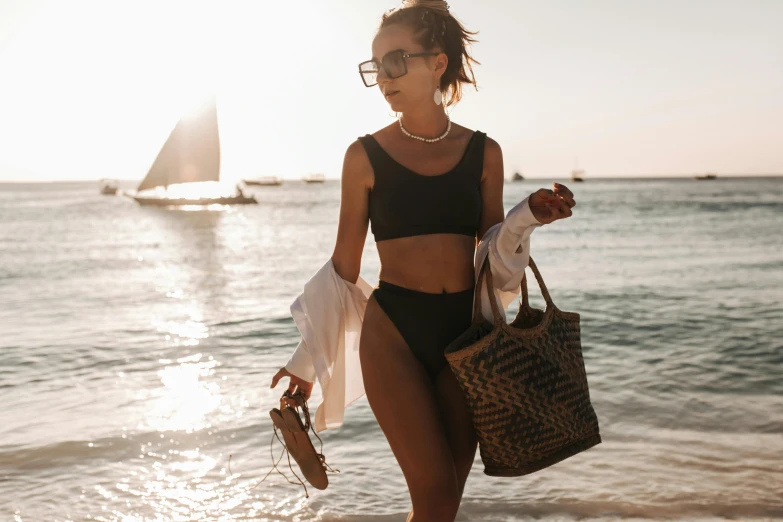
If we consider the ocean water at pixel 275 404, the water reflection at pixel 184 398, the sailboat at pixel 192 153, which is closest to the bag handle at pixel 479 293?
the ocean water at pixel 275 404

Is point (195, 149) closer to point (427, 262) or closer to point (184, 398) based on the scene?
point (184, 398)

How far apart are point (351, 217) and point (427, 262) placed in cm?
30

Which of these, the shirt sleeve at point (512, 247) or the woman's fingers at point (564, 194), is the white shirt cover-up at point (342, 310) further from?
the woman's fingers at point (564, 194)

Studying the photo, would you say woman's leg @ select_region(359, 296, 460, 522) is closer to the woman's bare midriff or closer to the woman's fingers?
the woman's bare midriff

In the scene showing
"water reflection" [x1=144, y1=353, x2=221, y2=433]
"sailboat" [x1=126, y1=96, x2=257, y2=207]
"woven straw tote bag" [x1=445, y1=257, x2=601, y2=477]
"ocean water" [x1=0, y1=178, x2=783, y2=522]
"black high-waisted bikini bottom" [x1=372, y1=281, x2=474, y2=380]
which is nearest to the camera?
"woven straw tote bag" [x1=445, y1=257, x2=601, y2=477]

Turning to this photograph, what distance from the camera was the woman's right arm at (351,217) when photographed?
2.76 meters

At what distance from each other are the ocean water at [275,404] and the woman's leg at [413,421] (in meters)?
2.34

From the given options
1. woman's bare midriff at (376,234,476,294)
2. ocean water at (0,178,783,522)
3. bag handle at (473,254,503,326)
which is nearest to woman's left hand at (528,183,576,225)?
bag handle at (473,254,503,326)

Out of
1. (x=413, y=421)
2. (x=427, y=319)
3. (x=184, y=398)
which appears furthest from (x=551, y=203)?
(x=184, y=398)

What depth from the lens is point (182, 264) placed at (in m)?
24.8

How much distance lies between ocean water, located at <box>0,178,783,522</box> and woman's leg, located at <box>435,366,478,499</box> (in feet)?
7.28

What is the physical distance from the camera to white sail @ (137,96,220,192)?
55.8 meters

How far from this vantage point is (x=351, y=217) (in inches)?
110

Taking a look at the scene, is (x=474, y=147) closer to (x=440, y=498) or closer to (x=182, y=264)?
(x=440, y=498)
